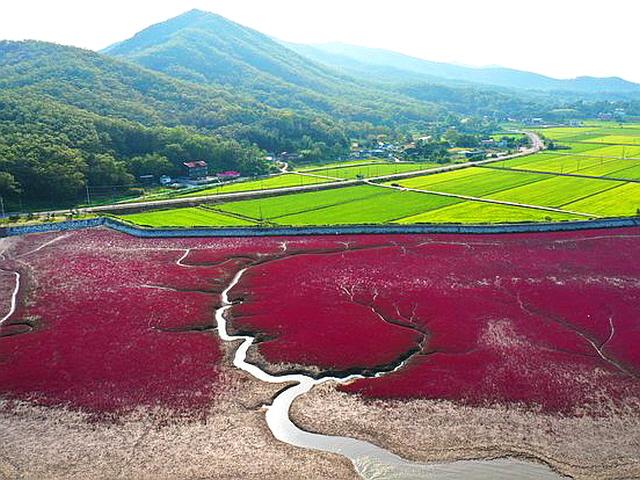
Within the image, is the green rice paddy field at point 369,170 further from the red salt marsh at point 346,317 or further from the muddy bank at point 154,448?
the muddy bank at point 154,448

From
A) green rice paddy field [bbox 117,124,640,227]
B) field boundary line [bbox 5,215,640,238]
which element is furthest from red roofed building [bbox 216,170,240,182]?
field boundary line [bbox 5,215,640,238]

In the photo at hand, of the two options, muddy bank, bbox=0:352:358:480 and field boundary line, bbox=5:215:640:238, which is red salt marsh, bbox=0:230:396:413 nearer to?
muddy bank, bbox=0:352:358:480

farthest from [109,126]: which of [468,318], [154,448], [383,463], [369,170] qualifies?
[383,463]

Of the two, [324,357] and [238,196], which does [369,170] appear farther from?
[324,357]

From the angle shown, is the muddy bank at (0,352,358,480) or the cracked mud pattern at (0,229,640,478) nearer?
the muddy bank at (0,352,358,480)

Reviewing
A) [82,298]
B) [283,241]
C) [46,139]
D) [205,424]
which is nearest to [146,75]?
[46,139]

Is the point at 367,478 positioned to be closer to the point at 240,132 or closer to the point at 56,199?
the point at 56,199
